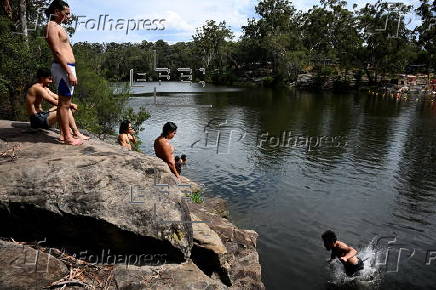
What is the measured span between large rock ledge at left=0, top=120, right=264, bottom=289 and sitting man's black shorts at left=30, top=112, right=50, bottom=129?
4.88ft

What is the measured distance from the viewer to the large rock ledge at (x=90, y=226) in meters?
5.38

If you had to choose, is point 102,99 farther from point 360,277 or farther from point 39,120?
point 360,277

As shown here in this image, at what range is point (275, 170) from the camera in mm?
22953

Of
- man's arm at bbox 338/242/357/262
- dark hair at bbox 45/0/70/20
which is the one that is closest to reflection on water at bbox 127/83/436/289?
man's arm at bbox 338/242/357/262

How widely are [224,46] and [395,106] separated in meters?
74.7

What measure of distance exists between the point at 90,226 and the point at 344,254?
342 inches

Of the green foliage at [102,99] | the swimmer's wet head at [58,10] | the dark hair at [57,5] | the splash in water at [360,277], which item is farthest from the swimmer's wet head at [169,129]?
the green foliage at [102,99]

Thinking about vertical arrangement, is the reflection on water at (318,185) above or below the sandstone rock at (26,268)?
below

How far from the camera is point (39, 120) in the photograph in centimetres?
810

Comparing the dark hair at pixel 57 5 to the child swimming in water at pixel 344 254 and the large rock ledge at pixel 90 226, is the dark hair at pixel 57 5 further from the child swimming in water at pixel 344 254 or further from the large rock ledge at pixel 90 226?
the child swimming in water at pixel 344 254

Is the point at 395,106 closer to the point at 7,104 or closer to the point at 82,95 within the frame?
the point at 82,95

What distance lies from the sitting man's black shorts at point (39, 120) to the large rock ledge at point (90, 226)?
1.49 meters

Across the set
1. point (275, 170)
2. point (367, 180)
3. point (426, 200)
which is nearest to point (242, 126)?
point (275, 170)

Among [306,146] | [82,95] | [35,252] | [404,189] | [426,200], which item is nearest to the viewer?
[35,252]
